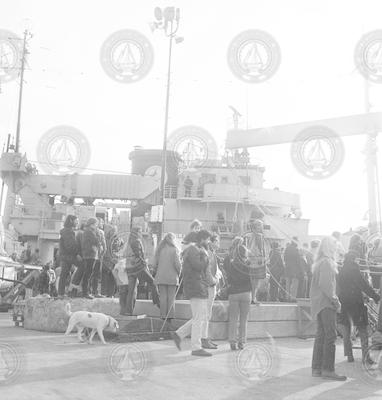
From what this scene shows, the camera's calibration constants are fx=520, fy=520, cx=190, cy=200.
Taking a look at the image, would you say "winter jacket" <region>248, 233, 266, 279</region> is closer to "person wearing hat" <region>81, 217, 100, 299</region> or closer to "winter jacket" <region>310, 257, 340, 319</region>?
"person wearing hat" <region>81, 217, 100, 299</region>

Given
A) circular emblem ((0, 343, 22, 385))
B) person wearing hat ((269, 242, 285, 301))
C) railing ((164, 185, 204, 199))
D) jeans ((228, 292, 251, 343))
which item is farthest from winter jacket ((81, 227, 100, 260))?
railing ((164, 185, 204, 199))

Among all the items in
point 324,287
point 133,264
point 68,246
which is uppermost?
point 68,246

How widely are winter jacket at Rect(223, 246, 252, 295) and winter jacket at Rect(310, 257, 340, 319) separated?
1.73m

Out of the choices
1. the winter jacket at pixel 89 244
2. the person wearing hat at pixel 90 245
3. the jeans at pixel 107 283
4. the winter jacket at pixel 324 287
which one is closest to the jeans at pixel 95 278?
the person wearing hat at pixel 90 245

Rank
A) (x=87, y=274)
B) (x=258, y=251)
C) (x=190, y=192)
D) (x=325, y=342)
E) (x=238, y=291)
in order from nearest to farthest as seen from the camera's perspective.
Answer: (x=325, y=342), (x=238, y=291), (x=87, y=274), (x=258, y=251), (x=190, y=192)

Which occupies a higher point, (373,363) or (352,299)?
(352,299)

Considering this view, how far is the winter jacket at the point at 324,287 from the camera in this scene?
572 centimetres

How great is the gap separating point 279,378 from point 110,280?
6.44 metres

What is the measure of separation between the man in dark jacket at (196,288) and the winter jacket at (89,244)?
212 centimetres

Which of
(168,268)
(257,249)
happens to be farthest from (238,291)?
(257,249)

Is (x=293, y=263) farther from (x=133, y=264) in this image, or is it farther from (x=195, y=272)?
(x=195, y=272)

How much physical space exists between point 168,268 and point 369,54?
744cm

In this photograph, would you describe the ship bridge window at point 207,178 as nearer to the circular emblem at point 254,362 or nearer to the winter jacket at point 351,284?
the circular emblem at point 254,362

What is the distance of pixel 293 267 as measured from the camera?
37.5 feet
